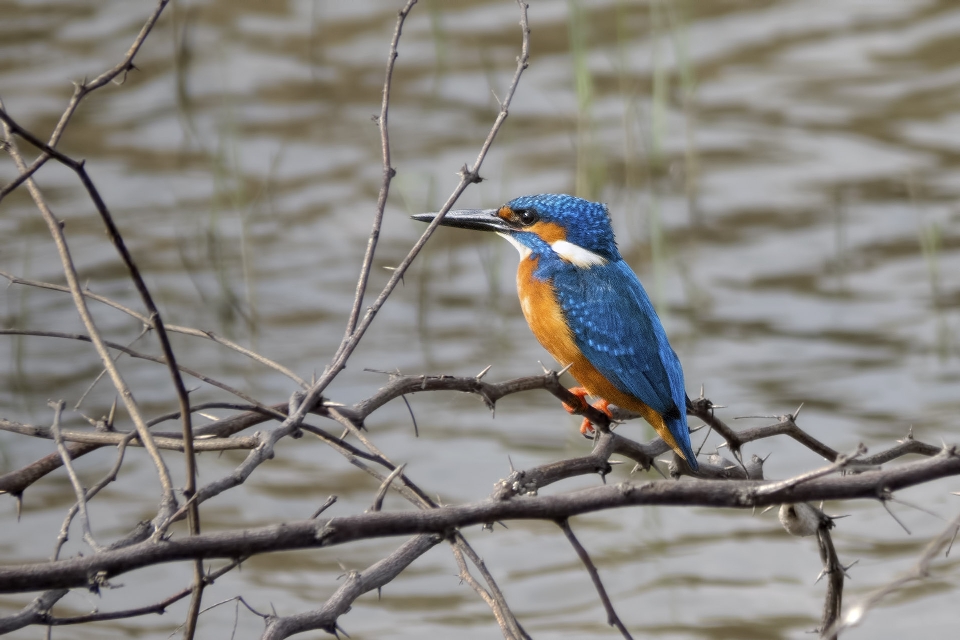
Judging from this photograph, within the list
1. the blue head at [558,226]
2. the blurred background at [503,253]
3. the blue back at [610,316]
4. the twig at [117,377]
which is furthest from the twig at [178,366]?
the blurred background at [503,253]

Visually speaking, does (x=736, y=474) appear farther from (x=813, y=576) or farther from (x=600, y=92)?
(x=600, y=92)

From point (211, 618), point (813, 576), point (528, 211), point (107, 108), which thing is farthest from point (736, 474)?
point (107, 108)

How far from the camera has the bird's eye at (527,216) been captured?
11.0 feet

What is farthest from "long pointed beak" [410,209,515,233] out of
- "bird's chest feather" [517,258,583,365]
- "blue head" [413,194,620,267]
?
"bird's chest feather" [517,258,583,365]

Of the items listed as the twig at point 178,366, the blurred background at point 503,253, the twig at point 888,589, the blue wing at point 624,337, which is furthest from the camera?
the blurred background at point 503,253

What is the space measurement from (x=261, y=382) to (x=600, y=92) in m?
3.30

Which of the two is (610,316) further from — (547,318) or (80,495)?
(80,495)

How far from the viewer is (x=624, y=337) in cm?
293

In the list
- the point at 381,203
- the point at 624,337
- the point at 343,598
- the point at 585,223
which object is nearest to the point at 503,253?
the point at 585,223

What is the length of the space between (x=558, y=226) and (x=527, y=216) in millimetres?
110

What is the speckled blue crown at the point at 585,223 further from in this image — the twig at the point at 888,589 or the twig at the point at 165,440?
the twig at the point at 888,589

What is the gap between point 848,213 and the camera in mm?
6570

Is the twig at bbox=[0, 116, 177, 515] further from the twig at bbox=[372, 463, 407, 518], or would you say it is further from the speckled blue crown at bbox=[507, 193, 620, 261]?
the speckled blue crown at bbox=[507, 193, 620, 261]

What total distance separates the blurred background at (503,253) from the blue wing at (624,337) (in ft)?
3.26
